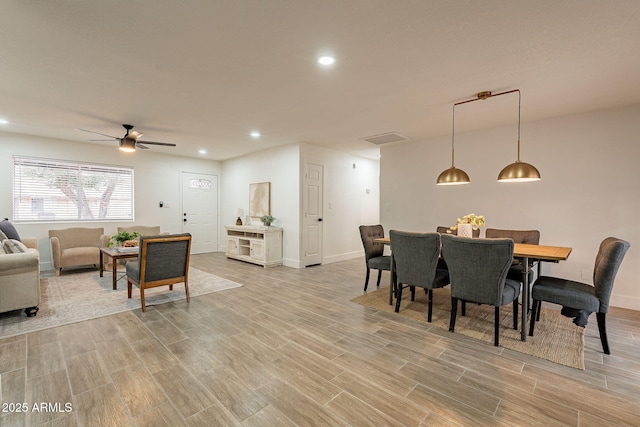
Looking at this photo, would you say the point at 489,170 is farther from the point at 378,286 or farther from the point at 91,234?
the point at 91,234

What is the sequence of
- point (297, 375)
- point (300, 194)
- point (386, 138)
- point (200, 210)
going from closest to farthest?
point (297, 375)
point (386, 138)
point (300, 194)
point (200, 210)

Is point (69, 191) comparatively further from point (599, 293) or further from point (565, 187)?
point (565, 187)

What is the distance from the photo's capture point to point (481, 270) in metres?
2.67

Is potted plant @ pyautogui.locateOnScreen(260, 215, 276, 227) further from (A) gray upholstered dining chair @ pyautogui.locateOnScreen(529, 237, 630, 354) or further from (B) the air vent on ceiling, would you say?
(A) gray upholstered dining chair @ pyautogui.locateOnScreen(529, 237, 630, 354)

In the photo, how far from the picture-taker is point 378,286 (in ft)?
14.7

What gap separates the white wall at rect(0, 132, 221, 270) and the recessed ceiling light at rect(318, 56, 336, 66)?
5.16m

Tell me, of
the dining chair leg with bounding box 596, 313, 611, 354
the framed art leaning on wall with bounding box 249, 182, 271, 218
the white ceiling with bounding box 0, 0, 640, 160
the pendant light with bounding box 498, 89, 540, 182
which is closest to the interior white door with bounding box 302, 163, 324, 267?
the framed art leaning on wall with bounding box 249, 182, 271, 218

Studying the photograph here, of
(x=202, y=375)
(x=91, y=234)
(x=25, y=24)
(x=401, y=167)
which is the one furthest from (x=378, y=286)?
(x=91, y=234)

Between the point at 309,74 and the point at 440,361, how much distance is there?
2.85 m

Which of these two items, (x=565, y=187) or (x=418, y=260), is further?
(x=565, y=187)

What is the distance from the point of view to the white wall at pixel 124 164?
530 cm

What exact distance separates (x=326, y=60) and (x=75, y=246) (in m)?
5.99

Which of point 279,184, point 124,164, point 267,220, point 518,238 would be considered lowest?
point 518,238

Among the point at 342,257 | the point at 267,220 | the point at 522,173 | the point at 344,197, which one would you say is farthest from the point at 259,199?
Result: the point at 522,173
